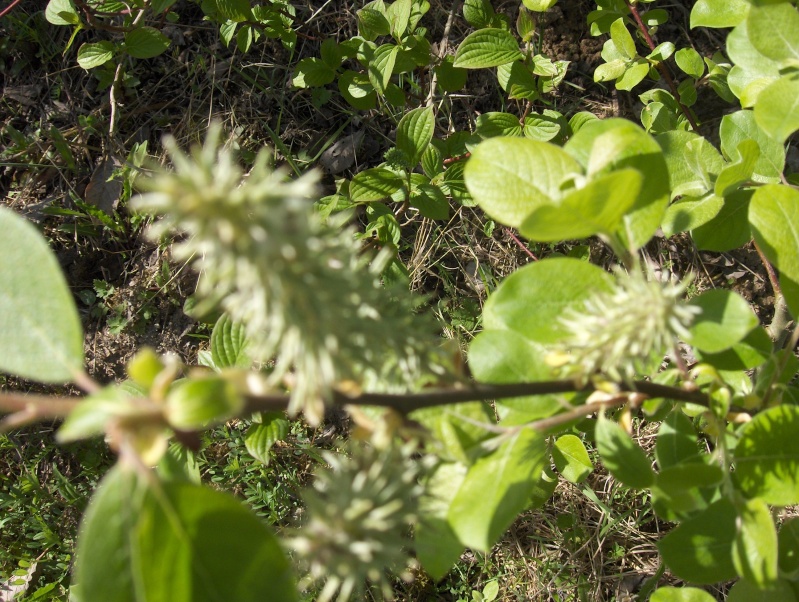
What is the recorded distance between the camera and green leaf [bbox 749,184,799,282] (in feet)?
4.58

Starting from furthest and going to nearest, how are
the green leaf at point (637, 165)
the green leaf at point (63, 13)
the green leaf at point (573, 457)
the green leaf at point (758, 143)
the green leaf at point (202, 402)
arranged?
the green leaf at point (63, 13), the green leaf at point (573, 457), the green leaf at point (758, 143), the green leaf at point (637, 165), the green leaf at point (202, 402)

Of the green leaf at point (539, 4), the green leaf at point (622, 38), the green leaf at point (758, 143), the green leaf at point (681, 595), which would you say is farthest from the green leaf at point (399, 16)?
the green leaf at point (681, 595)

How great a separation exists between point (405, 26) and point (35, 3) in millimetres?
2419

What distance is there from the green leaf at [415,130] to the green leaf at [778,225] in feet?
3.88

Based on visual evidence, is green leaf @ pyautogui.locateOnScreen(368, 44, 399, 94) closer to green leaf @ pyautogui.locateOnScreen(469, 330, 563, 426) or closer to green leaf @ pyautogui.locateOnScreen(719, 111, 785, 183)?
green leaf @ pyautogui.locateOnScreen(719, 111, 785, 183)

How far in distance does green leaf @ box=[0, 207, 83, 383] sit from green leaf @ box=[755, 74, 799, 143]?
4.69 ft

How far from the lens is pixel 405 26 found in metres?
2.37

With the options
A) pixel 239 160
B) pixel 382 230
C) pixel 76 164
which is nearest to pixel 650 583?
pixel 382 230

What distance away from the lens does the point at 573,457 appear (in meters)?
2.14

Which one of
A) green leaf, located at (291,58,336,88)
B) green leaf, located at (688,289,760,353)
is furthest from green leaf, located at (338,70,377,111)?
green leaf, located at (688,289,760,353)

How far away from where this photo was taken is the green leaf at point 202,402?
83cm

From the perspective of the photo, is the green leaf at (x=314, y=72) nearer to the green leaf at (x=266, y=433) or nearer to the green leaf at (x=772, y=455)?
the green leaf at (x=266, y=433)

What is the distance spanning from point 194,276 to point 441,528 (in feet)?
7.96

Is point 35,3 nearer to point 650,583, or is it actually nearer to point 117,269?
point 117,269
